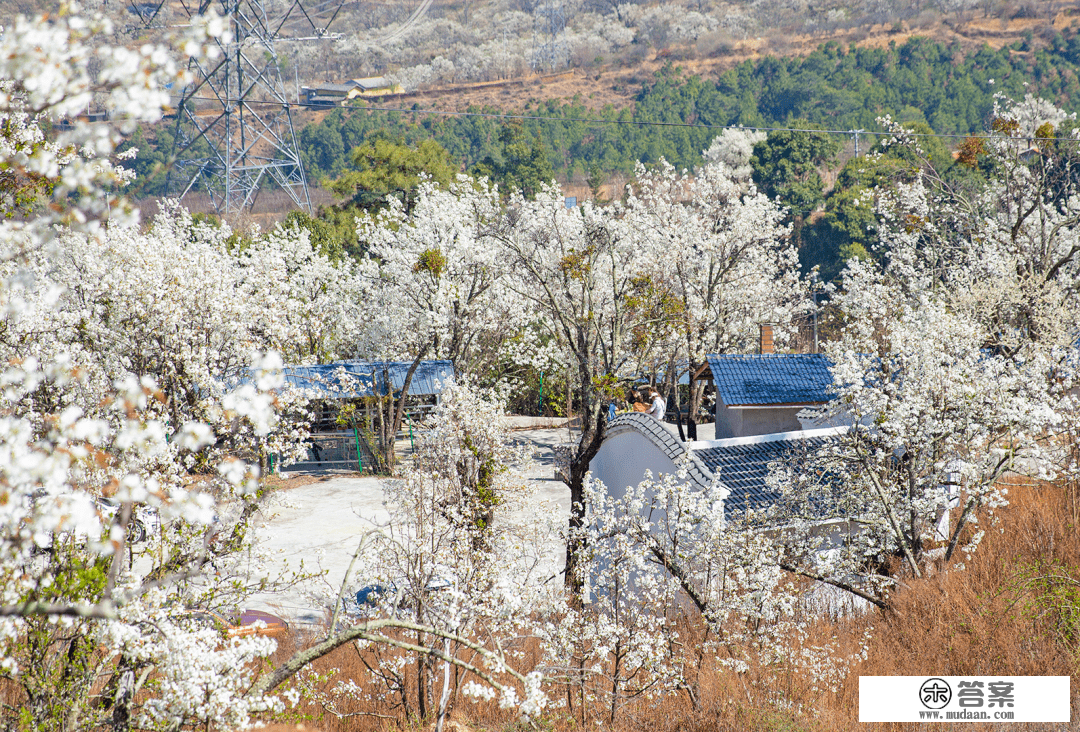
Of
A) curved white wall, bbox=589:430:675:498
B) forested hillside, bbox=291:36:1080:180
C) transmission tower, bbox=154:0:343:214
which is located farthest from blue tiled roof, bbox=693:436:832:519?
forested hillside, bbox=291:36:1080:180

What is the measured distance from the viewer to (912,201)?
2277 centimetres

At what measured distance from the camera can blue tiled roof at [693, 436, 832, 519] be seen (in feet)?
37.7

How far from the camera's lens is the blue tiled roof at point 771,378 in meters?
18.2

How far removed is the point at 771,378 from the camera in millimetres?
18781

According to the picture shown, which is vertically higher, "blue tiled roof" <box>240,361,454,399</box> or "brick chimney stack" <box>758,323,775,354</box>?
"brick chimney stack" <box>758,323,775,354</box>

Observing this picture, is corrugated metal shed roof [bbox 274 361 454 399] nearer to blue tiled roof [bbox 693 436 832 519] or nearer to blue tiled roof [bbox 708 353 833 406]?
blue tiled roof [bbox 708 353 833 406]

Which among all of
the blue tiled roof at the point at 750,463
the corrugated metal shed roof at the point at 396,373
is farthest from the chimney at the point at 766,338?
the blue tiled roof at the point at 750,463

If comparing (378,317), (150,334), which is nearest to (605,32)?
(378,317)

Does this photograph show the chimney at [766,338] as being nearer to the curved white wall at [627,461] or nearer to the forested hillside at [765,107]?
the curved white wall at [627,461]

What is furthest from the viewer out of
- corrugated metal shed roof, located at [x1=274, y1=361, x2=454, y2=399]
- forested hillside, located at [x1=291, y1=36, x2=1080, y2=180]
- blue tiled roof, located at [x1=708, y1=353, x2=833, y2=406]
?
forested hillside, located at [x1=291, y1=36, x2=1080, y2=180]

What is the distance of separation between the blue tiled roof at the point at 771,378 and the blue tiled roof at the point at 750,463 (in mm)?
5136

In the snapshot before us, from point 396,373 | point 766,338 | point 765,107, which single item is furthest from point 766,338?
point 765,107

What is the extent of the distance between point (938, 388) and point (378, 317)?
19.5 metres

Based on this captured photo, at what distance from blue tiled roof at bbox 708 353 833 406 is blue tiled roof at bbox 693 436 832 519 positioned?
5136 mm
